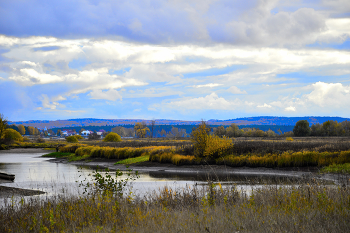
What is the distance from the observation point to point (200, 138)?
128ft

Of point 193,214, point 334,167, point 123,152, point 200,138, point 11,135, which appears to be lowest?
point 334,167

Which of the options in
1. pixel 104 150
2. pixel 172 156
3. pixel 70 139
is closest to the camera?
pixel 172 156

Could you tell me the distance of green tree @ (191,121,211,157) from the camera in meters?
38.5

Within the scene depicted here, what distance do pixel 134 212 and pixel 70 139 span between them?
3553 inches

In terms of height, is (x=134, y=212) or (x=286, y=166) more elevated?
(x=134, y=212)

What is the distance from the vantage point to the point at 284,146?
40312mm

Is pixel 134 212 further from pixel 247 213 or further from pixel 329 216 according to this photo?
pixel 329 216

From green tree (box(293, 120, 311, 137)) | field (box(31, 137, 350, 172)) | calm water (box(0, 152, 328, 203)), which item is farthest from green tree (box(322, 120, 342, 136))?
calm water (box(0, 152, 328, 203))

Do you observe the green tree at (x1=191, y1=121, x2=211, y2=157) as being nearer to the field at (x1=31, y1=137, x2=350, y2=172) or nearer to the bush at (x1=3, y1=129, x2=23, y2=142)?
the field at (x1=31, y1=137, x2=350, y2=172)

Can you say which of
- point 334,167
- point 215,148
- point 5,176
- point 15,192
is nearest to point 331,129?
point 215,148

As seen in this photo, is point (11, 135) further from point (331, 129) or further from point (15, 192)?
point (331, 129)

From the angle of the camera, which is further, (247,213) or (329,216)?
(247,213)

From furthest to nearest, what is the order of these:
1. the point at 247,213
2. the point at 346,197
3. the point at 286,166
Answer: the point at 286,166 → the point at 346,197 → the point at 247,213

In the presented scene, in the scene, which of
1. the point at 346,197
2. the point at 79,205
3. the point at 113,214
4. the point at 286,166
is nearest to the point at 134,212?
the point at 113,214
